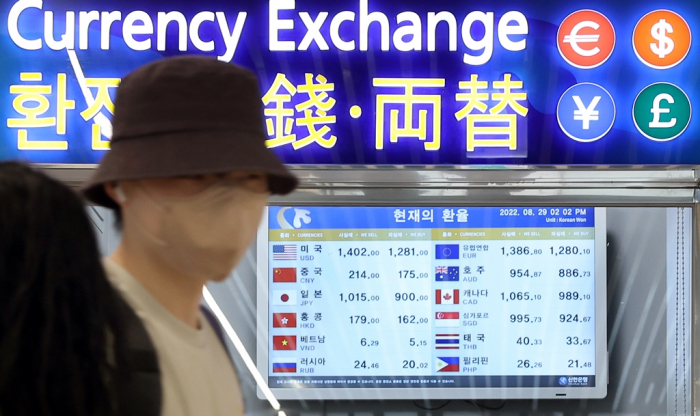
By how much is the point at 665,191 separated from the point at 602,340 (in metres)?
0.64

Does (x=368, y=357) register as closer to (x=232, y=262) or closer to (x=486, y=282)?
(x=486, y=282)

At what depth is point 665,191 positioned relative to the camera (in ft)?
8.36

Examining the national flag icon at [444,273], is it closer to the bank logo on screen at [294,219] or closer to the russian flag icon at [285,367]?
the bank logo on screen at [294,219]

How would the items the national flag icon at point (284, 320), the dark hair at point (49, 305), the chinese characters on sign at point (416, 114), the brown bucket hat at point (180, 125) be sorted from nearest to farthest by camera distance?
the dark hair at point (49, 305) < the brown bucket hat at point (180, 125) < the chinese characters on sign at point (416, 114) < the national flag icon at point (284, 320)

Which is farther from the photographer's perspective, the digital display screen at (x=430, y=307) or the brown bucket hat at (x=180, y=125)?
the digital display screen at (x=430, y=307)

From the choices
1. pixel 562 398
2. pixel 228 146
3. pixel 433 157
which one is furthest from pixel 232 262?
pixel 562 398

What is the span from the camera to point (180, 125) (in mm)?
952

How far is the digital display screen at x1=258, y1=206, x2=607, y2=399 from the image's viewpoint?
2.88 meters

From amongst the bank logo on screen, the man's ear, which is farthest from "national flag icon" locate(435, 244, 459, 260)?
the man's ear

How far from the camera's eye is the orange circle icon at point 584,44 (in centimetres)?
252

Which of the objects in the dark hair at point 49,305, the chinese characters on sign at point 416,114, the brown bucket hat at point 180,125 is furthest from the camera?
the chinese characters on sign at point 416,114

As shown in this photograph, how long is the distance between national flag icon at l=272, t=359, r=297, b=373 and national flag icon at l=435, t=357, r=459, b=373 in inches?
20.9

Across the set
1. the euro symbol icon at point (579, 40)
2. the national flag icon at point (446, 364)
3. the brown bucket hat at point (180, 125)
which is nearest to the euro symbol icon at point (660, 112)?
the euro symbol icon at point (579, 40)

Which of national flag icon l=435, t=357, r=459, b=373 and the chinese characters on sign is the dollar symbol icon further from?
national flag icon l=435, t=357, r=459, b=373
